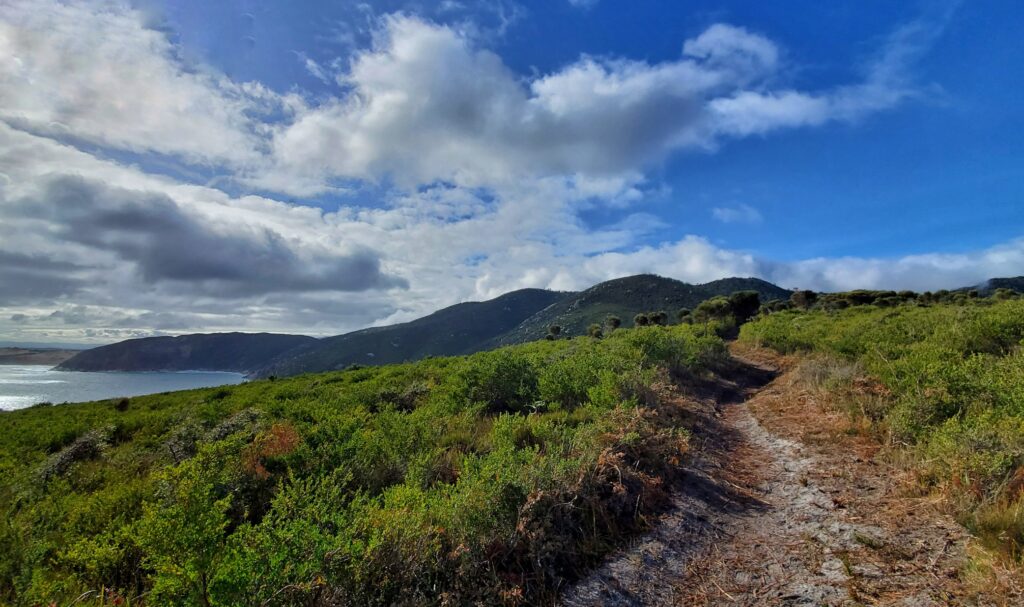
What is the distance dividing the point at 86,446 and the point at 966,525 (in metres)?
19.0

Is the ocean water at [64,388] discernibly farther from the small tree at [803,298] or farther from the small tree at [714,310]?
the small tree at [803,298]

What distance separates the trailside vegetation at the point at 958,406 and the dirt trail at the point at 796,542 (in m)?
0.40

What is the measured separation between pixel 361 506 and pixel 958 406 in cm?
948

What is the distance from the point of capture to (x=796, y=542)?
4965 mm

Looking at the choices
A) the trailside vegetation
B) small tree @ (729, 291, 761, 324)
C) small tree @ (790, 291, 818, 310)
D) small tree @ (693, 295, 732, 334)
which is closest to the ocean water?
the trailside vegetation

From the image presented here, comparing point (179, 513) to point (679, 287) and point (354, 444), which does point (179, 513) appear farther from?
point (679, 287)

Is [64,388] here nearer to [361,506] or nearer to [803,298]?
[361,506]

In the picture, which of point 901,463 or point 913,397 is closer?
point 901,463

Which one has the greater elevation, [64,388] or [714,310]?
[714,310]

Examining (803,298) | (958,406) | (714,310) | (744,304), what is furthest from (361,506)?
(803,298)

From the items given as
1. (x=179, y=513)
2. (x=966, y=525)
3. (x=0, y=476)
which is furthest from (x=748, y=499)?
(x=0, y=476)

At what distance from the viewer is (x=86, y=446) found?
1221 cm

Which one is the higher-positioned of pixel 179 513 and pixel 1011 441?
pixel 179 513

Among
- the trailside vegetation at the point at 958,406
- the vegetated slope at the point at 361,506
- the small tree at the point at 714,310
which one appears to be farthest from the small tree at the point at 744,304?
the vegetated slope at the point at 361,506
